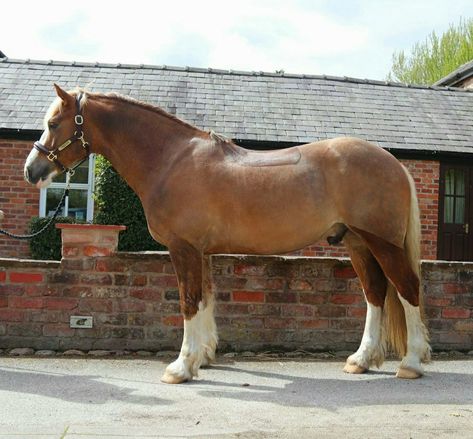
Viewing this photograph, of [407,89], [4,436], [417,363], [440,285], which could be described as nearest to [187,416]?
[4,436]

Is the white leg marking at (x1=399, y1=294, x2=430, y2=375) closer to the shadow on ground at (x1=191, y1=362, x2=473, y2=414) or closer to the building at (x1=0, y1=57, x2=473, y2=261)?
the shadow on ground at (x1=191, y1=362, x2=473, y2=414)

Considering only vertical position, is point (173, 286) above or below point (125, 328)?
above

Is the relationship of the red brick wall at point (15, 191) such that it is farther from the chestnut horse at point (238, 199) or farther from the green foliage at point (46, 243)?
the chestnut horse at point (238, 199)

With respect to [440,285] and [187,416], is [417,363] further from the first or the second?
[187,416]

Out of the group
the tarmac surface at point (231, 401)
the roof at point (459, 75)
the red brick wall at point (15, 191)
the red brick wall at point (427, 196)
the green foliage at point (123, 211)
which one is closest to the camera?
the tarmac surface at point (231, 401)

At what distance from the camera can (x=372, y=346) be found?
5094 mm

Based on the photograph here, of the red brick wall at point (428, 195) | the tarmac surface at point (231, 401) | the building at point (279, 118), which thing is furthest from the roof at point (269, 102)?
the tarmac surface at point (231, 401)

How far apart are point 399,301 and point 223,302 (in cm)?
168

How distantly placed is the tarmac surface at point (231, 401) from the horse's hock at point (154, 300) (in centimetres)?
32

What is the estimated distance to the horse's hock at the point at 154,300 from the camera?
5676 mm

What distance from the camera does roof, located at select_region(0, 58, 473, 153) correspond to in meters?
11.8

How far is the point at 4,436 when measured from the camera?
319 centimetres

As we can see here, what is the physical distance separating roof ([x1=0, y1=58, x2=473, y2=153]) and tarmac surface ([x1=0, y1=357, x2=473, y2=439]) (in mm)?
6836

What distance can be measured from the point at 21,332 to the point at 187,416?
2654mm
